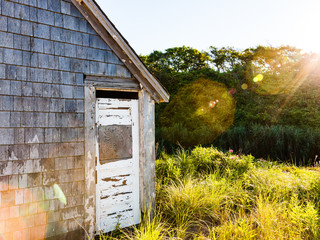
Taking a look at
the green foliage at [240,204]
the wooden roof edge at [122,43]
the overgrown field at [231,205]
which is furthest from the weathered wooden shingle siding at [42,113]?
the green foliage at [240,204]

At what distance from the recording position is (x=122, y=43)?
4.53 metres

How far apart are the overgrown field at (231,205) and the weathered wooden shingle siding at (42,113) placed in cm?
129

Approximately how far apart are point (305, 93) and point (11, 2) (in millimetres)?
15482

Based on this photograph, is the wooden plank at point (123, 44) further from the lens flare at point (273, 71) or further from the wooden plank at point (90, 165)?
the lens flare at point (273, 71)

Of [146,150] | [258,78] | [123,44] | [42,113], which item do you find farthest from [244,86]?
[42,113]

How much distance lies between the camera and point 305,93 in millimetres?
14609

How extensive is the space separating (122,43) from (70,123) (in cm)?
175

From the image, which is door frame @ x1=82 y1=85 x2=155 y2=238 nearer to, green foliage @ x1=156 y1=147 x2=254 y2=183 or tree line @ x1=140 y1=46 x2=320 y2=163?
green foliage @ x1=156 y1=147 x2=254 y2=183

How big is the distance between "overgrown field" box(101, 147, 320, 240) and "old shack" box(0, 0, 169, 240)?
2.22ft

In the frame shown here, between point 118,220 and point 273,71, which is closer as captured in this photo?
point 118,220

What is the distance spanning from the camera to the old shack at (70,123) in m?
3.79

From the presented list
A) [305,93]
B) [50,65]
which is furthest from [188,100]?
[50,65]

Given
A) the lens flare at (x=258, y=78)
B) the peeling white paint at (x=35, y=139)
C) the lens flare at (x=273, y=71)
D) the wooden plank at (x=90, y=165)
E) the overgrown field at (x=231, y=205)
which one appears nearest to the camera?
the peeling white paint at (x=35, y=139)

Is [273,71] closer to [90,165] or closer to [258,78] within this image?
[258,78]
